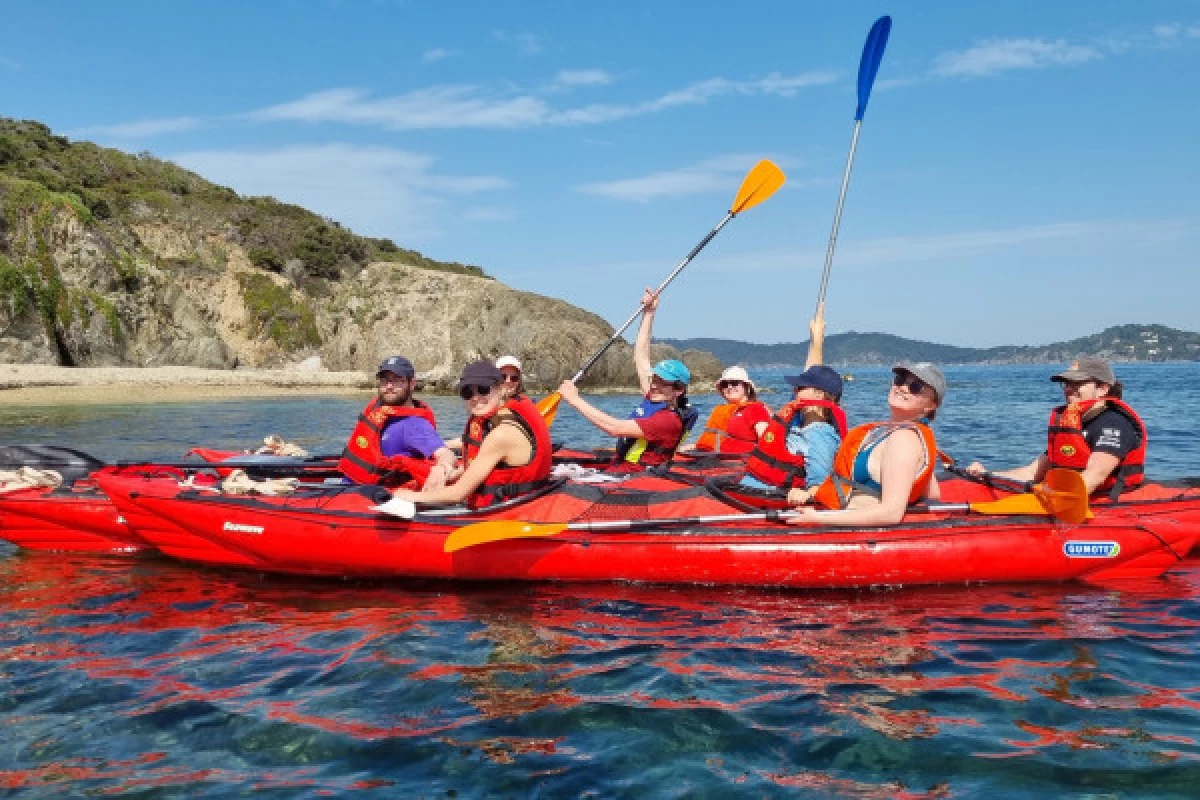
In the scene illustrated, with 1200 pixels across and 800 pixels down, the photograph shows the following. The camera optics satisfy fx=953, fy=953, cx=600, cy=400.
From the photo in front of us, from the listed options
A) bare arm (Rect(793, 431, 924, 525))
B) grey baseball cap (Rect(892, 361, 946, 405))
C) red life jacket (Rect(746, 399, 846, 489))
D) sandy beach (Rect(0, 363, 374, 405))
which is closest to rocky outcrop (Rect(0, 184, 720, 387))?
sandy beach (Rect(0, 363, 374, 405))

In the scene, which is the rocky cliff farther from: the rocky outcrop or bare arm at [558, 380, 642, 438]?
bare arm at [558, 380, 642, 438]

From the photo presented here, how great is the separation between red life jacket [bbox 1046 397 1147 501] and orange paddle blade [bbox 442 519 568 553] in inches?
152

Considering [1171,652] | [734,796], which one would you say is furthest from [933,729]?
[1171,652]

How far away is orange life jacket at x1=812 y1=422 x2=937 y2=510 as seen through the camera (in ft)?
20.3

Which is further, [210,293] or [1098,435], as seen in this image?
[210,293]

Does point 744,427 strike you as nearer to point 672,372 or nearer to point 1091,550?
point 672,372

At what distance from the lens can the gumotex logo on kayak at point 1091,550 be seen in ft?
22.3

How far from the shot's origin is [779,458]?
734 cm

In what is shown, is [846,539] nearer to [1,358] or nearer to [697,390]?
[1,358]

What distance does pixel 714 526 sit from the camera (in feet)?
22.9

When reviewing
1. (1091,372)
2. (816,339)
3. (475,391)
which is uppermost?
(816,339)

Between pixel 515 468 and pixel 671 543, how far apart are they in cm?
129

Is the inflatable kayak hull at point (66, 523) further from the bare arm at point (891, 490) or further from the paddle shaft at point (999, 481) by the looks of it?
the paddle shaft at point (999, 481)

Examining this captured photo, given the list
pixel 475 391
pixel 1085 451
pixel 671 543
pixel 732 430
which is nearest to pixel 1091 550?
pixel 1085 451
